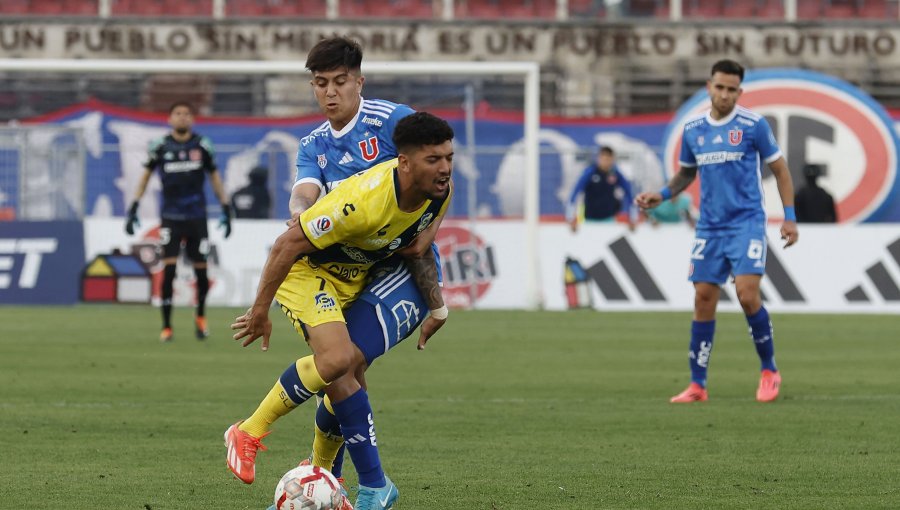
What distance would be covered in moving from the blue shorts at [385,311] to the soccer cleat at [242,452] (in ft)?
2.02

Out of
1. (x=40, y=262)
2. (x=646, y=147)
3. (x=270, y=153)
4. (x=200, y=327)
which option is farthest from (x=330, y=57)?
(x=646, y=147)

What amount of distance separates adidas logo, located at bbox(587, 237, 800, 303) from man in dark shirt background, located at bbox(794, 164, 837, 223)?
215cm

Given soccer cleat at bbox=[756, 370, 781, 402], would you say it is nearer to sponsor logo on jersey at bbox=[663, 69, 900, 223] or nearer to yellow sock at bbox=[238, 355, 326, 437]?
yellow sock at bbox=[238, 355, 326, 437]

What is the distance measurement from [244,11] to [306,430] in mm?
29005

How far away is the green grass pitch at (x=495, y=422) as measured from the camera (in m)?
7.20

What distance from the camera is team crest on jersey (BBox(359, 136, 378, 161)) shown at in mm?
7348

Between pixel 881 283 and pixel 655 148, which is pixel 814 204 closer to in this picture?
pixel 881 283

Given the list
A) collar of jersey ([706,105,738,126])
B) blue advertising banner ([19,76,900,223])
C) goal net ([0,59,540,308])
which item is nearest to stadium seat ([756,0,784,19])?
goal net ([0,59,540,308])

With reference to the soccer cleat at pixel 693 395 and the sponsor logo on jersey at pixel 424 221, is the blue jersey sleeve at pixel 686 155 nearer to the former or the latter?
the soccer cleat at pixel 693 395

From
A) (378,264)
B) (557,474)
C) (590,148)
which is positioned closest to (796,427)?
(557,474)

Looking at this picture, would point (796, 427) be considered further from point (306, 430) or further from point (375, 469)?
point (375, 469)

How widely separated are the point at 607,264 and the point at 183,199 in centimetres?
725

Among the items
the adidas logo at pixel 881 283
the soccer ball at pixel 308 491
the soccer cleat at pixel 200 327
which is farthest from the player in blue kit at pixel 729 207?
the adidas logo at pixel 881 283

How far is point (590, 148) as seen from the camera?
91.6 feet
